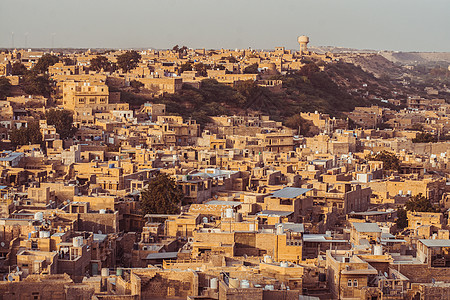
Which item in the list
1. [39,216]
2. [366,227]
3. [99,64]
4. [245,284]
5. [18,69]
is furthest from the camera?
[99,64]

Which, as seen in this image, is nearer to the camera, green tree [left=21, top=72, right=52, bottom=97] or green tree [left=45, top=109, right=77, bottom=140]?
green tree [left=45, top=109, right=77, bottom=140]

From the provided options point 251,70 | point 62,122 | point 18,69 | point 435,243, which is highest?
point 18,69

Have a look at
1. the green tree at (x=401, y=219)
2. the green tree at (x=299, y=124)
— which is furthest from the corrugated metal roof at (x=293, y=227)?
the green tree at (x=299, y=124)

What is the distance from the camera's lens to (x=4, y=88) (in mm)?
42531

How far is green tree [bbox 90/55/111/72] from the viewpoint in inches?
2039

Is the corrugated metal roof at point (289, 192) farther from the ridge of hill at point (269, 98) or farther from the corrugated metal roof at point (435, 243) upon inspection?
the ridge of hill at point (269, 98)

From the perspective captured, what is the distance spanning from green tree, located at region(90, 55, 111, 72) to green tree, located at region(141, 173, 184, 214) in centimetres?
2829

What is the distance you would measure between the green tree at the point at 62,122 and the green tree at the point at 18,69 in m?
13.0

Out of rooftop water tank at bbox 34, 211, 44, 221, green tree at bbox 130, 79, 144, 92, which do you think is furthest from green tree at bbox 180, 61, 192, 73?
rooftop water tank at bbox 34, 211, 44, 221

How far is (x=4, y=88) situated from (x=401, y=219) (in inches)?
955

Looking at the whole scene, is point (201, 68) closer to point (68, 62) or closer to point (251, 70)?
point (251, 70)

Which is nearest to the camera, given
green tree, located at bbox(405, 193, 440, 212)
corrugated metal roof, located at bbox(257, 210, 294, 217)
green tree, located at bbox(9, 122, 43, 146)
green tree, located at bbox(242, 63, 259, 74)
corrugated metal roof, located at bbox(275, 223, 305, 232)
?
corrugated metal roof, located at bbox(275, 223, 305, 232)

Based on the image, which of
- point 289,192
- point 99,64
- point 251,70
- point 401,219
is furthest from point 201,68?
point 401,219

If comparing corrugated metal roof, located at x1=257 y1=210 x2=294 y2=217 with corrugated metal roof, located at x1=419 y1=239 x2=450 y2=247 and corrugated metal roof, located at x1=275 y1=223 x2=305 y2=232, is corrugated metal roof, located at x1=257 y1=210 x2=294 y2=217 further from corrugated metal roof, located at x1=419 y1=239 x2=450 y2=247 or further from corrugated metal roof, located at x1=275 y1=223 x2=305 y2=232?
corrugated metal roof, located at x1=419 y1=239 x2=450 y2=247
